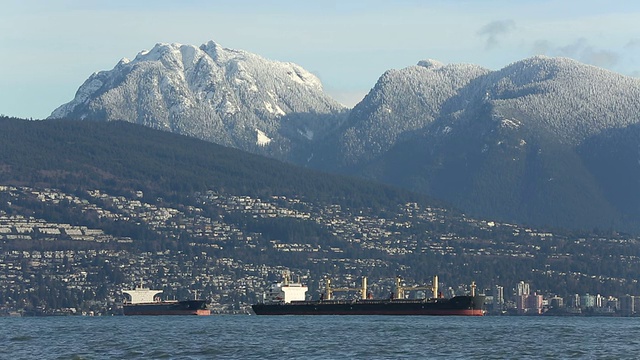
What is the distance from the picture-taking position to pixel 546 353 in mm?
188000

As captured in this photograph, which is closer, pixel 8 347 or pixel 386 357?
pixel 386 357

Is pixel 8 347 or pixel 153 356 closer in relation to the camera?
pixel 153 356

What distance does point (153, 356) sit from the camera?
588 feet

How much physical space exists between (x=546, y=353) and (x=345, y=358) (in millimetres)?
25313

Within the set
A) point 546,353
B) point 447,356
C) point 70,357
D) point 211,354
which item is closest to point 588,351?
point 546,353

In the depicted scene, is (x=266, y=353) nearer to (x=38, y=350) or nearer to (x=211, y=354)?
(x=211, y=354)

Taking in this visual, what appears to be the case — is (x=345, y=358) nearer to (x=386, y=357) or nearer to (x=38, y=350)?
(x=386, y=357)

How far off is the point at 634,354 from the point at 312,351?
35727mm

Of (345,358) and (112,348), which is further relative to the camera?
(112,348)

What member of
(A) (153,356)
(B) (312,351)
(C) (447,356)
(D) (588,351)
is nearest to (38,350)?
(A) (153,356)

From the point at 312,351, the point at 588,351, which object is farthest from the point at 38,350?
the point at 588,351

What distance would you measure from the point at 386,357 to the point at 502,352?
55.3 feet

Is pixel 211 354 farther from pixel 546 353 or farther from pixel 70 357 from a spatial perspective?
pixel 546 353

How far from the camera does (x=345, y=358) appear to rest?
177 metres
